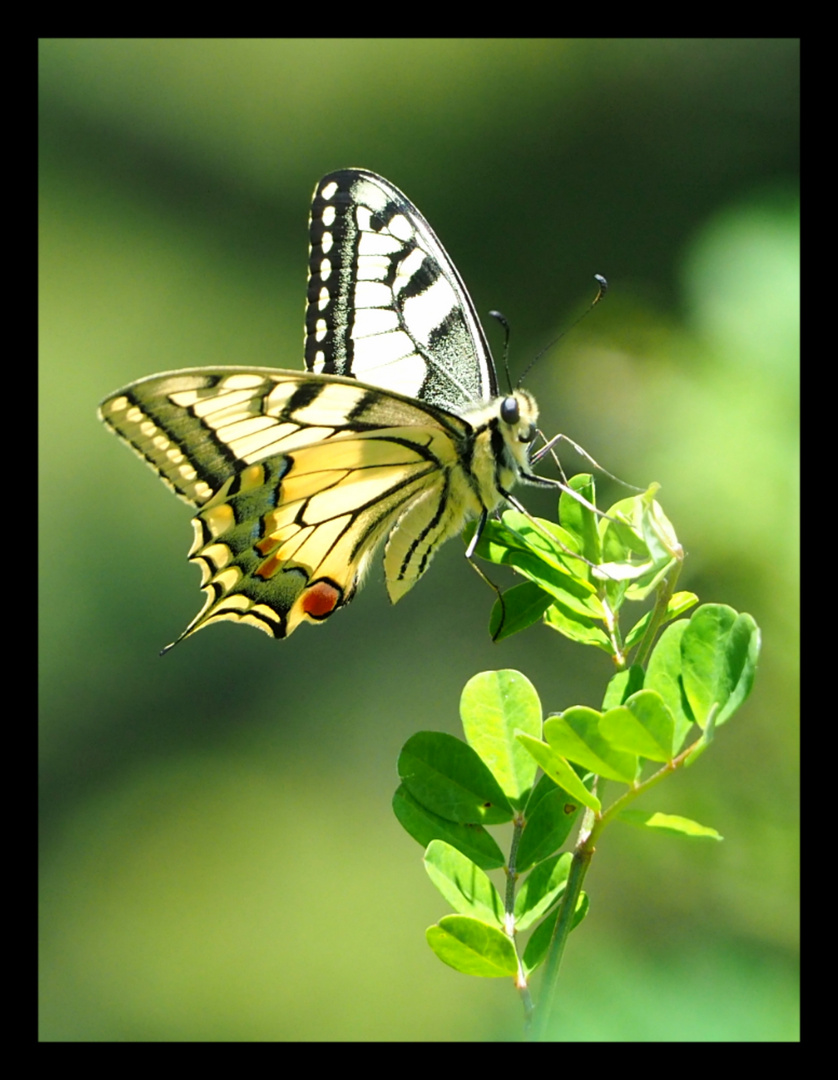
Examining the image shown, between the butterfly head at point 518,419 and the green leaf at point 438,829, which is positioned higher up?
the butterfly head at point 518,419

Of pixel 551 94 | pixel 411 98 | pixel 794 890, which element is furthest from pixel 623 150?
pixel 794 890

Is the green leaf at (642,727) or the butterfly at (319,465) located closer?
the green leaf at (642,727)

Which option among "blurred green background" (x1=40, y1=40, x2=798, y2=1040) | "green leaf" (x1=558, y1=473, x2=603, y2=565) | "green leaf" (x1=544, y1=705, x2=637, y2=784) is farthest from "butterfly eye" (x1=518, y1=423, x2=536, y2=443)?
"blurred green background" (x1=40, y1=40, x2=798, y2=1040)

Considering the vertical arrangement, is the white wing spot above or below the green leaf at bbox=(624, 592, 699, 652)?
above

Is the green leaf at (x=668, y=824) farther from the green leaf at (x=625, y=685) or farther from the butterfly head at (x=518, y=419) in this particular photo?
the butterfly head at (x=518, y=419)

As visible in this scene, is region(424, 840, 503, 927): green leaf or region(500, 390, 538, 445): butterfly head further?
region(500, 390, 538, 445): butterfly head

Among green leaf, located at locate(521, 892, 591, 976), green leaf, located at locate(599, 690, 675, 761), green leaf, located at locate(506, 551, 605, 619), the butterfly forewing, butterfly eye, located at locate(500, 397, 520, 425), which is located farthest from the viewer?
the butterfly forewing

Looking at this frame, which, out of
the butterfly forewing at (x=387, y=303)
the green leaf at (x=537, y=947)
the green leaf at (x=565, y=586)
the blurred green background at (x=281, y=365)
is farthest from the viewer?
the blurred green background at (x=281, y=365)

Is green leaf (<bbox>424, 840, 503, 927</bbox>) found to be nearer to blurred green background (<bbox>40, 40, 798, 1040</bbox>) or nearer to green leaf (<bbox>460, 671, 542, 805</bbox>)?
green leaf (<bbox>460, 671, 542, 805</bbox>)

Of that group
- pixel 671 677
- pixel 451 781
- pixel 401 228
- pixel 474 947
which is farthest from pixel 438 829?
pixel 401 228

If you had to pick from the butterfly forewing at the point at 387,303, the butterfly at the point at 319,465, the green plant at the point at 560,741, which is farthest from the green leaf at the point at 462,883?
the butterfly forewing at the point at 387,303
